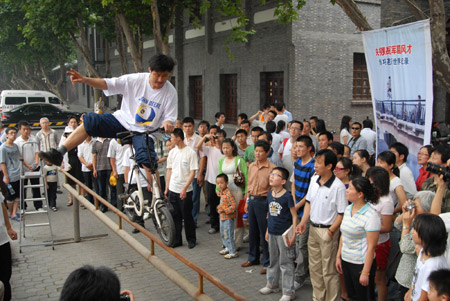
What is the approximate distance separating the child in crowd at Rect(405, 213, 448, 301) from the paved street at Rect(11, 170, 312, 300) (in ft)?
7.49

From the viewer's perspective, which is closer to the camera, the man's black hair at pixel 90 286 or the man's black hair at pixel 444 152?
the man's black hair at pixel 90 286

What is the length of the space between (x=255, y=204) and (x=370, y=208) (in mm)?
1963

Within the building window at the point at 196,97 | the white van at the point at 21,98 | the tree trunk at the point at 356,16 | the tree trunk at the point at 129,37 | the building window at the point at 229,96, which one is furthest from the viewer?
the white van at the point at 21,98

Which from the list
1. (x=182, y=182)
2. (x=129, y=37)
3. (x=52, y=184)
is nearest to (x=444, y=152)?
(x=182, y=182)

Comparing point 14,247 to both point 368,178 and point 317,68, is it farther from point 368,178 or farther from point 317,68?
point 317,68

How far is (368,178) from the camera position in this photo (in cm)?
480

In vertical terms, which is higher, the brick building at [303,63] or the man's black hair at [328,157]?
the brick building at [303,63]

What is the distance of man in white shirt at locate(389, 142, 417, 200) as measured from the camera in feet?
17.9

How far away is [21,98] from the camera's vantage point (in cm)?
2750

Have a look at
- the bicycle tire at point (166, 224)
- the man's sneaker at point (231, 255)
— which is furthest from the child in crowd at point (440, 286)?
the man's sneaker at point (231, 255)

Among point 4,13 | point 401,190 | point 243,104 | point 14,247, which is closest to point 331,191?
point 401,190

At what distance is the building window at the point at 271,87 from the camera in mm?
17609

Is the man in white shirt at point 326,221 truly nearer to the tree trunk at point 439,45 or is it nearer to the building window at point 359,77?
the tree trunk at point 439,45

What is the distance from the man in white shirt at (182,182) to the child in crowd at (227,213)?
628mm
